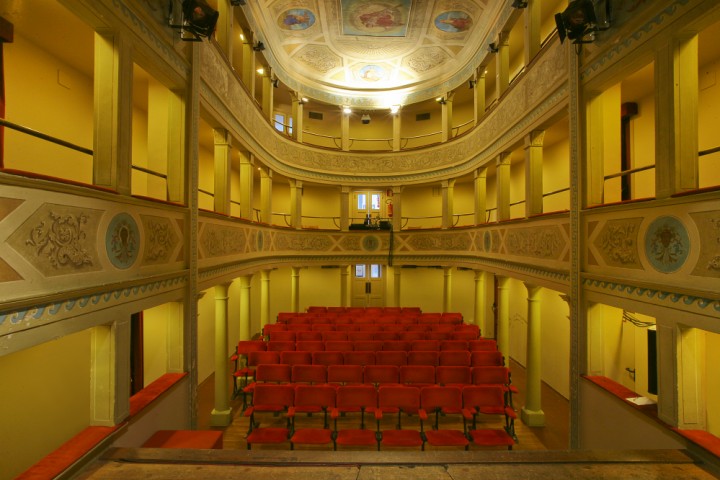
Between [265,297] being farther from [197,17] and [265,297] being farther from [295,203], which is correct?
[197,17]

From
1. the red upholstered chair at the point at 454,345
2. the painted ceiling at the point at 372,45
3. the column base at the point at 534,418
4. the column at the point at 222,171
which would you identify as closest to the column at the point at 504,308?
the red upholstered chair at the point at 454,345

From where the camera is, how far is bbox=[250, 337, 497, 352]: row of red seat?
28.4 feet

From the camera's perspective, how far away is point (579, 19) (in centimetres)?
519

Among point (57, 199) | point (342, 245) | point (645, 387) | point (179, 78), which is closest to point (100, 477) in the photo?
point (57, 199)

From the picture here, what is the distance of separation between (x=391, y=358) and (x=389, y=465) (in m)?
4.72

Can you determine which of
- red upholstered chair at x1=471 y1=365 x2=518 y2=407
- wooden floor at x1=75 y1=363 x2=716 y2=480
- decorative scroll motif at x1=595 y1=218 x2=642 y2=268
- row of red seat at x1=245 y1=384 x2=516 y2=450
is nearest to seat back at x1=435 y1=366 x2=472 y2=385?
red upholstered chair at x1=471 y1=365 x2=518 y2=407

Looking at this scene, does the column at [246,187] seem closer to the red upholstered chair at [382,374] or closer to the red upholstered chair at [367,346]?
the red upholstered chair at [367,346]

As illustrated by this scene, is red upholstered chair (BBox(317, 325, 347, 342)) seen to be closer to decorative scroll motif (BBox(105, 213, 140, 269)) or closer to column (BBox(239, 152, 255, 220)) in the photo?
column (BBox(239, 152, 255, 220))

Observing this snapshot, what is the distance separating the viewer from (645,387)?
23.5 ft

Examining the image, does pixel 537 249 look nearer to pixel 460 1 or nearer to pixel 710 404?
pixel 710 404

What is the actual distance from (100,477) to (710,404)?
8.64 meters

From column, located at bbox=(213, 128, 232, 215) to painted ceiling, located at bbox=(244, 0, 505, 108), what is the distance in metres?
4.70

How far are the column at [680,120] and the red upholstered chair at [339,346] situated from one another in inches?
261

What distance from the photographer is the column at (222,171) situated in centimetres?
796
